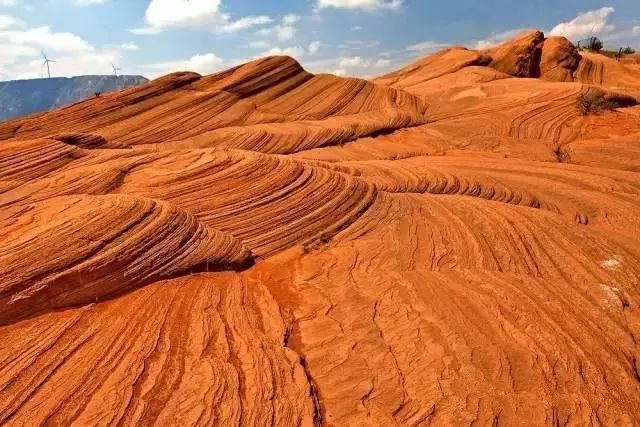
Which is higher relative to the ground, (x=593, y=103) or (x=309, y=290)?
(x=593, y=103)

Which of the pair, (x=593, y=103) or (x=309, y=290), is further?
(x=593, y=103)

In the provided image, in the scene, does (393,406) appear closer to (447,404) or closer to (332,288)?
(447,404)

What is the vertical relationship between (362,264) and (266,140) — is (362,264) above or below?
below

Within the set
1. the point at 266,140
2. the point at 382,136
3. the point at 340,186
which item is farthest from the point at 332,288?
the point at 382,136

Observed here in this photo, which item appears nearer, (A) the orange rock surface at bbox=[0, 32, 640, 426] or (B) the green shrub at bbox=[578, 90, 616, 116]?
(A) the orange rock surface at bbox=[0, 32, 640, 426]

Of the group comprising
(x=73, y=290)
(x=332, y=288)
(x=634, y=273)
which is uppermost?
(x=73, y=290)

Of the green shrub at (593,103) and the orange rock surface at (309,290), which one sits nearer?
the orange rock surface at (309,290)

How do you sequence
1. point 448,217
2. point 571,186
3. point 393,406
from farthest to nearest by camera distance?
point 571,186 < point 448,217 < point 393,406

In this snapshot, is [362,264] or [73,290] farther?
[362,264]
